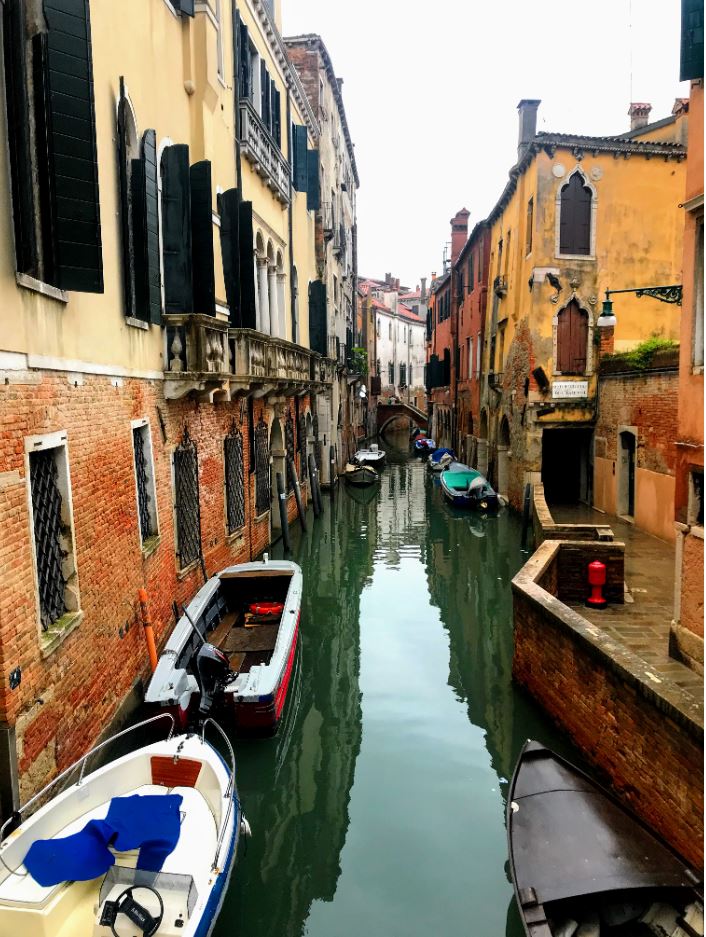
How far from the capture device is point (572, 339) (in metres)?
15.7

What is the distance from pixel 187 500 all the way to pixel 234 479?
2.43 m

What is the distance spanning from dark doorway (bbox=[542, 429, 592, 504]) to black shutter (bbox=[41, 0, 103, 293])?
14055 millimetres

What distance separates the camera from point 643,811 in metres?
4.81

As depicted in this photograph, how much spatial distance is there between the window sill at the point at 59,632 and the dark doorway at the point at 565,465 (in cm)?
1378

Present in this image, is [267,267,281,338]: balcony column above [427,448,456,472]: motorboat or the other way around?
above

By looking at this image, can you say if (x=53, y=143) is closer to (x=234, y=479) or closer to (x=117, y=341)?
(x=117, y=341)

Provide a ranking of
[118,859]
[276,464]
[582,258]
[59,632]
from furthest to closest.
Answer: [582,258] → [276,464] → [59,632] → [118,859]

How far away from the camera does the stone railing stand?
35.0ft

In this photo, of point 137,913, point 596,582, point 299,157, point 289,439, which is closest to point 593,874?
point 137,913

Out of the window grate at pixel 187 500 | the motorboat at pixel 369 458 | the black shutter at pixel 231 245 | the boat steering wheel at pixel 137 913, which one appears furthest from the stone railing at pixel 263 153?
the motorboat at pixel 369 458

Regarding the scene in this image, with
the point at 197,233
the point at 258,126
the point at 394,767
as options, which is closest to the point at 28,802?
the point at 394,767

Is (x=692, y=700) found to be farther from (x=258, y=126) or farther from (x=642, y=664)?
(x=258, y=126)

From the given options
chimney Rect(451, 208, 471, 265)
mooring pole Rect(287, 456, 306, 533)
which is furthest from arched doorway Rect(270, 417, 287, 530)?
chimney Rect(451, 208, 471, 265)

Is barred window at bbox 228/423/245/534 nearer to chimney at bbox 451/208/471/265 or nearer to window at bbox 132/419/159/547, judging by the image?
window at bbox 132/419/159/547
